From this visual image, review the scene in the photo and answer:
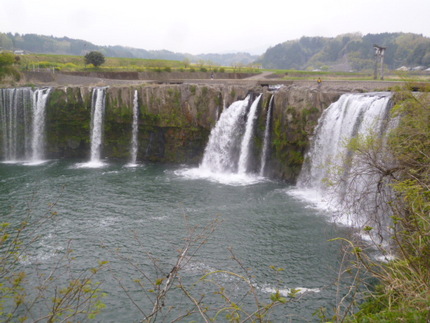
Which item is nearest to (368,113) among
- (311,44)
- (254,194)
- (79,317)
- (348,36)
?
(254,194)

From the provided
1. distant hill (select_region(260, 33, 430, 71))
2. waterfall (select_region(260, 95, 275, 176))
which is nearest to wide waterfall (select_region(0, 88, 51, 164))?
waterfall (select_region(260, 95, 275, 176))

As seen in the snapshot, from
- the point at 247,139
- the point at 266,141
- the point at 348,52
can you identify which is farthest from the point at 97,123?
the point at 348,52

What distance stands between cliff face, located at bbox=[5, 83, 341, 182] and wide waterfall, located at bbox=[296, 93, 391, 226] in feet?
4.43

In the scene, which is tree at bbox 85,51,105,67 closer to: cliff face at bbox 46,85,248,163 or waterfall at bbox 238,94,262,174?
cliff face at bbox 46,85,248,163

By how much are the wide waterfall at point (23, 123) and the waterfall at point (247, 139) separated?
67.6 feet

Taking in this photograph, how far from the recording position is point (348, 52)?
148625 millimetres

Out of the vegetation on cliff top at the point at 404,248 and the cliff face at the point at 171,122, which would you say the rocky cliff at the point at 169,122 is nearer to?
the cliff face at the point at 171,122

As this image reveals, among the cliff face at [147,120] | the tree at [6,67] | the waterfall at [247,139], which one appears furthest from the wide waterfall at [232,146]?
the tree at [6,67]

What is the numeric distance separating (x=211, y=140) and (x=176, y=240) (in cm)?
1620

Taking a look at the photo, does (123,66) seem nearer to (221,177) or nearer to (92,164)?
(92,164)

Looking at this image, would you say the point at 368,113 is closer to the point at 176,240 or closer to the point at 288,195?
the point at 288,195

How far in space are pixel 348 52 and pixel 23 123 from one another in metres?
138

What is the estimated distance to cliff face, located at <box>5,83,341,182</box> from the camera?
29156mm

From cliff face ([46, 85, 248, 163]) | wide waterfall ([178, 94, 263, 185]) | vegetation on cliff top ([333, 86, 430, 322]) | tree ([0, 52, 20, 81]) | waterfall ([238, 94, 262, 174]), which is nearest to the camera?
vegetation on cliff top ([333, 86, 430, 322])
